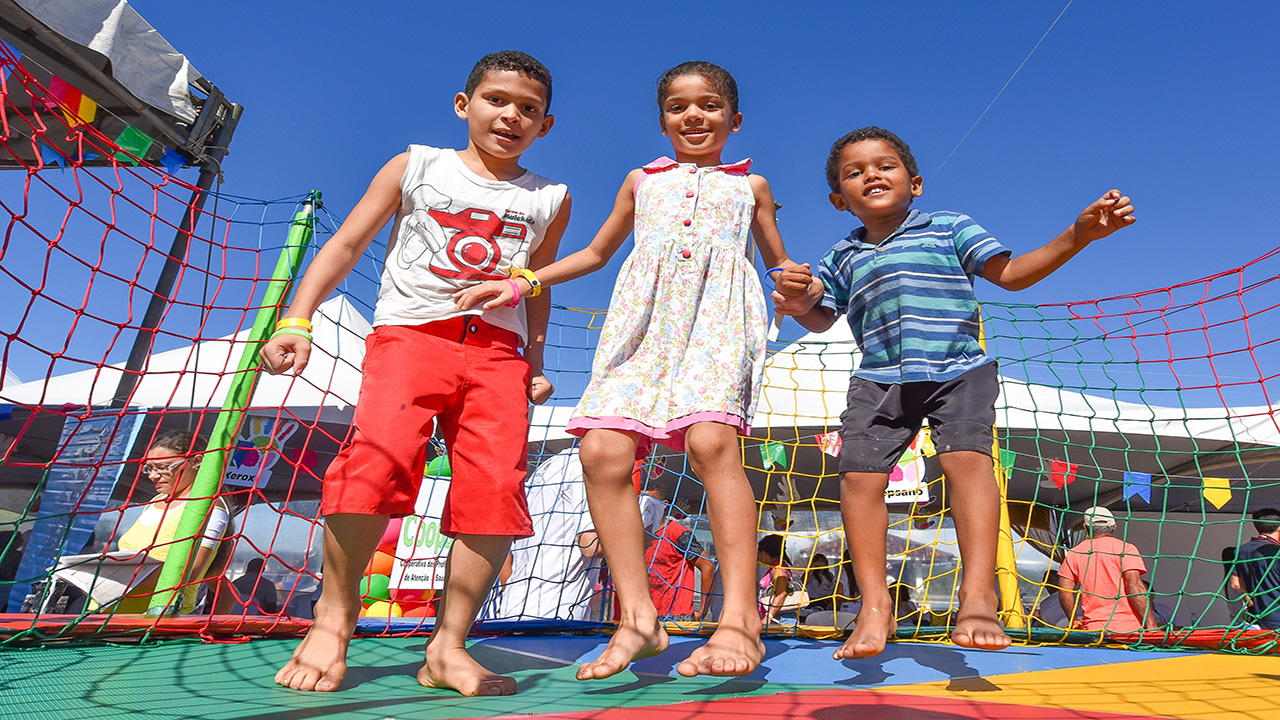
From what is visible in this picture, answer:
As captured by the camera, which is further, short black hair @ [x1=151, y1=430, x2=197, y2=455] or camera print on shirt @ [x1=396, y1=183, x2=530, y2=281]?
short black hair @ [x1=151, y1=430, x2=197, y2=455]

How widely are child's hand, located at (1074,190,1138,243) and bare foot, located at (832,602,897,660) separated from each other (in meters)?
0.86

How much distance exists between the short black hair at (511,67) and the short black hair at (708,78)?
284 millimetres

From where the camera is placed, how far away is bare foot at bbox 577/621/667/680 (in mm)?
1178

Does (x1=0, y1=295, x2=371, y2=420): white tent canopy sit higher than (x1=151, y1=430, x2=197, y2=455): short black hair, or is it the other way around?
(x1=0, y1=295, x2=371, y2=420): white tent canopy

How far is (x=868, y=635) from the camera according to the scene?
1.47m

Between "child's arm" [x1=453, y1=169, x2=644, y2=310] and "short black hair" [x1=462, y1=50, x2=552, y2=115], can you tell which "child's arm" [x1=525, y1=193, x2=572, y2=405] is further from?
"short black hair" [x1=462, y1=50, x2=552, y2=115]

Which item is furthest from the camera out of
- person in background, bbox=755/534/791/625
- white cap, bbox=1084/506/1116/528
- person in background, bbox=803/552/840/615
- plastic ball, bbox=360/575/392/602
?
person in background, bbox=803/552/840/615

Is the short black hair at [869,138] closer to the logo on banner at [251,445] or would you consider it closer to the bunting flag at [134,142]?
the bunting flag at [134,142]

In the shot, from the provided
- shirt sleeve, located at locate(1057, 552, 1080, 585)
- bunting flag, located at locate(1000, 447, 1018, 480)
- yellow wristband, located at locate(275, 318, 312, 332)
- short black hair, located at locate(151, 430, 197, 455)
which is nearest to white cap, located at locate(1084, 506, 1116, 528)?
shirt sleeve, located at locate(1057, 552, 1080, 585)

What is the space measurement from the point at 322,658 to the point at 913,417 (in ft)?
4.35

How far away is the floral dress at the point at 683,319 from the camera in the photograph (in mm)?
1504

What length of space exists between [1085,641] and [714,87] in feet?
6.23

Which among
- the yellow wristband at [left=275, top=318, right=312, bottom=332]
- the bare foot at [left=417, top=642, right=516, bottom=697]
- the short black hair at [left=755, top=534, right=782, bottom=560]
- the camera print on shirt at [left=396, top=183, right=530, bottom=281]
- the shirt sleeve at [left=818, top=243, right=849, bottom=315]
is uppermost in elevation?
the shirt sleeve at [left=818, top=243, right=849, bottom=315]

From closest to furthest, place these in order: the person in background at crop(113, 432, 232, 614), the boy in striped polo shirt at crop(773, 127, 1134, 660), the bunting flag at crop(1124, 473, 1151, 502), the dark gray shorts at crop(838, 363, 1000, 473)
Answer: the boy in striped polo shirt at crop(773, 127, 1134, 660)
the dark gray shorts at crop(838, 363, 1000, 473)
the person in background at crop(113, 432, 232, 614)
the bunting flag at crop(1124, 473, 1151, 502)
